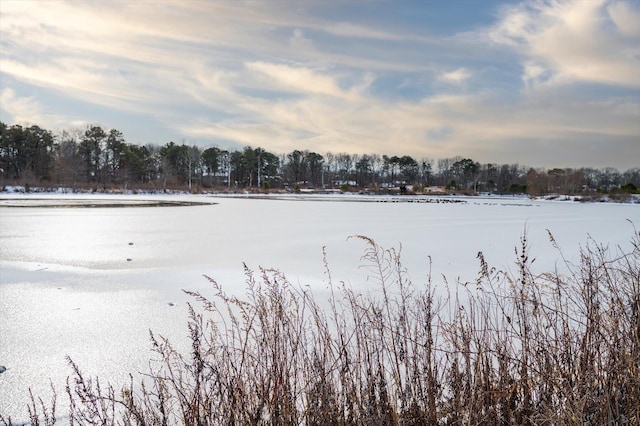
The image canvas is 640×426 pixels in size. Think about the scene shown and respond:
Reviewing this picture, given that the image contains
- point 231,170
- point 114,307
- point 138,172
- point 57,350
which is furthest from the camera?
point 231,170

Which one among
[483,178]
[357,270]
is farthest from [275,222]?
[483,178]

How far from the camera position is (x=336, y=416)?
2971 mm

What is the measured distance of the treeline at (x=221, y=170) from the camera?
55312mm

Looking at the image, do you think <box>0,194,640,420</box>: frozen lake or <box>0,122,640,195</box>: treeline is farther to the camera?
<box>0,122,640,195</box>: treeline

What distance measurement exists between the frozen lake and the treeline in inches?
1645

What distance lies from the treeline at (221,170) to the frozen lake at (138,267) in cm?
4178

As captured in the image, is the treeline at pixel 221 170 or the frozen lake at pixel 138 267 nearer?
the frozen lake at pixel 138 267

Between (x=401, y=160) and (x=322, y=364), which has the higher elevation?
(x=401, y=160)

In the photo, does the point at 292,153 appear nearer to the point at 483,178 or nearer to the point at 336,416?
the point at 483,178

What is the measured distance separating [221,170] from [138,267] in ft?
264

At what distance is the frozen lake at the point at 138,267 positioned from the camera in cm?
439

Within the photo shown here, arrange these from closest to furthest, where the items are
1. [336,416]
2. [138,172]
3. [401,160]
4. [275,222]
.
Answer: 1. [336,416]
2. [275,222]
3. [138,172]
4. [401,160]

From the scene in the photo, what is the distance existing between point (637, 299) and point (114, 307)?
20.4ft

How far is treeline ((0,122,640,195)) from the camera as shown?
55.3 metres
